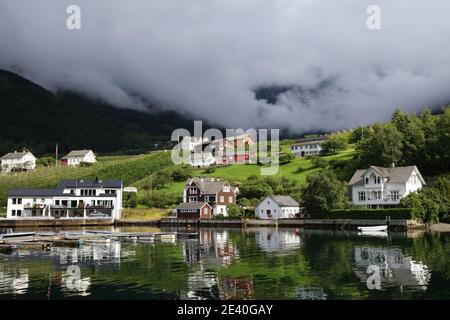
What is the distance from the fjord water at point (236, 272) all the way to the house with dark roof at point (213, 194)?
56448 millimetres

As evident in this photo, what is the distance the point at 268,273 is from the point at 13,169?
166 metres

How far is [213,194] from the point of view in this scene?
11300cm

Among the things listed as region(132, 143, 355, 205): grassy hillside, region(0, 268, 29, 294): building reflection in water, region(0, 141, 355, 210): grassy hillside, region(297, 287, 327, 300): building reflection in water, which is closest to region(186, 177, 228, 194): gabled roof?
region(0, 141, 355, 210): grassy hillside

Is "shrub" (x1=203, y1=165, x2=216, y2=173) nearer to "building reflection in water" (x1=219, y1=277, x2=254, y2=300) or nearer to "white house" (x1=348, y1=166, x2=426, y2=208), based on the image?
"white house" (x1=348, y1=166, x2=426, y2=208)

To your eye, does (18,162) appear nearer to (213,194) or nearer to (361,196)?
(213,194)

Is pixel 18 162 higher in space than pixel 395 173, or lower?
higher

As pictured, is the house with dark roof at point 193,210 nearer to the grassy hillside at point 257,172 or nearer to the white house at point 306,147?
the grassy hillside at point 257,172

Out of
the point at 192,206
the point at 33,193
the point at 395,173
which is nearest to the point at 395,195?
the point at 395,173

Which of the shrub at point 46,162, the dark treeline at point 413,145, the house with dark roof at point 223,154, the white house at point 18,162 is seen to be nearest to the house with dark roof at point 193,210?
the dark treeline at point 413,145

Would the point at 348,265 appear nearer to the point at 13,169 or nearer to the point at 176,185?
the point at 176,185

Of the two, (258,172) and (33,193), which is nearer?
(33,193)

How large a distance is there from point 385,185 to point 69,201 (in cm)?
7336

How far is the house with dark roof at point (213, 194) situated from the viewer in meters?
113

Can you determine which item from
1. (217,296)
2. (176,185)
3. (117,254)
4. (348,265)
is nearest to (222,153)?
(176,185)
